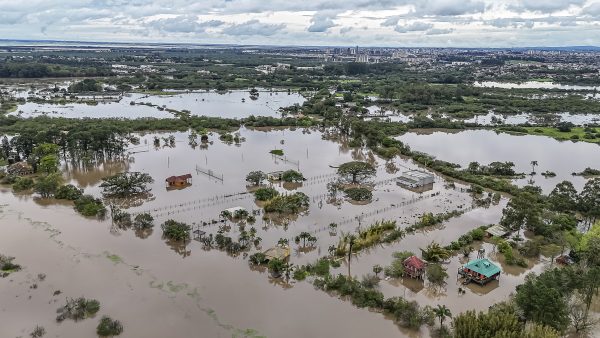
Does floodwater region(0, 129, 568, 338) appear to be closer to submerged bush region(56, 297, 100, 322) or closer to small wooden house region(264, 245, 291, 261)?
submerged bush region(56, 297, 100, 322)

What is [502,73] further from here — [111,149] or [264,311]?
[264,311]

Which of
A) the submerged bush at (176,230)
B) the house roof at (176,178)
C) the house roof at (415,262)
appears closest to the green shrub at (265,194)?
the submerged bush at (176,230)

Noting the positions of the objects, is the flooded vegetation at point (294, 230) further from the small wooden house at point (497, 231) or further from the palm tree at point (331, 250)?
the palm tree at point (331, 250)

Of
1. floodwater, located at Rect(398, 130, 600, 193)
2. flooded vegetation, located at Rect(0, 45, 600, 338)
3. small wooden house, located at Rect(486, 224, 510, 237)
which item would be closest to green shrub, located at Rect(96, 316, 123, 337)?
flooded vegetation, located at Rect(0, 45, 600, 338)

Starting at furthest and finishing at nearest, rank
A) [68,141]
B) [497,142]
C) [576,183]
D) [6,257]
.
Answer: [497,142] → [68,141] → [576,183] → [6,257]

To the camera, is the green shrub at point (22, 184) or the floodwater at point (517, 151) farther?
the floodwater at point (517, 151)

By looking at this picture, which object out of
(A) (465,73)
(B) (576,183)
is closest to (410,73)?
(A) (465,73)

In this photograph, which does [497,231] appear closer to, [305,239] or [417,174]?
[417,174]
